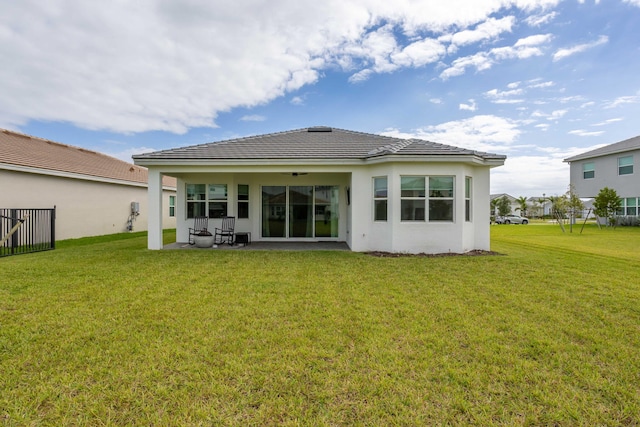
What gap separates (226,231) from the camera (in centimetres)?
1209

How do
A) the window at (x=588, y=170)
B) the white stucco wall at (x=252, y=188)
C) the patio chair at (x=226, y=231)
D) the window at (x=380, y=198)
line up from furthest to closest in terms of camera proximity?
the window at (x=588, y=170), the white stucco wall at (x=252, y=188), the patio chair at (x=226, y=231), the window at (x=380, y=198)

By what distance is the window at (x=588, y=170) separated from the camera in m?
26.1

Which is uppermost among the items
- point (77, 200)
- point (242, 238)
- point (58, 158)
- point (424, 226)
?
point (58, 158)

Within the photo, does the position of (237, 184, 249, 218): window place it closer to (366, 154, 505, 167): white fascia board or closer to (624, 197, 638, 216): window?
(366, 154, 505, 167): white fascia board

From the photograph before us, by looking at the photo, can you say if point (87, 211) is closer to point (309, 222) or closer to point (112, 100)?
point (112, 100)

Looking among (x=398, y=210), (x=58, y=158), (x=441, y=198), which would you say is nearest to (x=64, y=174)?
(x=58, y=158)

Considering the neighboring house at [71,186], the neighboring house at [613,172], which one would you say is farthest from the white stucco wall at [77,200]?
the neighboring house at [613,172]

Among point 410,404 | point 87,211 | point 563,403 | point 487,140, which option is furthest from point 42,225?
point 487,140

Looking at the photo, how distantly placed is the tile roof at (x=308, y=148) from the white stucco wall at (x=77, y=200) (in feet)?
20.9

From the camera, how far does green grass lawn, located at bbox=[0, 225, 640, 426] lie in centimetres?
239

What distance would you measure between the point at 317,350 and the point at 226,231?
958 centimetres

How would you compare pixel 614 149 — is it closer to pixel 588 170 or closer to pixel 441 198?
pixel 588 170

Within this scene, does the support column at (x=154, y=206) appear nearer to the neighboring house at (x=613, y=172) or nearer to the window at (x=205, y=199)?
the window at (x=205, y=199)

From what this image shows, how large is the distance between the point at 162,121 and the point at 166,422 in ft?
70.2
